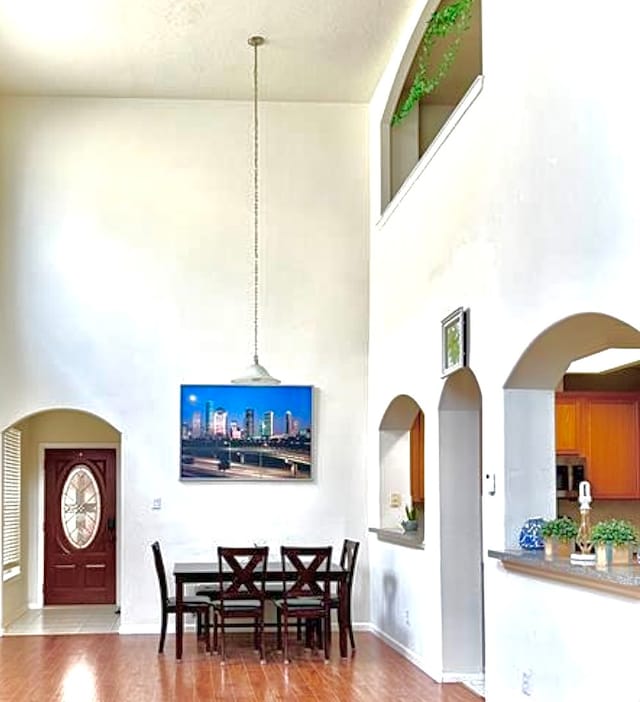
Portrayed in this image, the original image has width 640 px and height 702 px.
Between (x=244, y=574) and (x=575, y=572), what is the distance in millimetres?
4279

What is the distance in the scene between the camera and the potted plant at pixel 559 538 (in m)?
6.00

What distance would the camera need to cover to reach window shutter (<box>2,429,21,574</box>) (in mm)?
11125

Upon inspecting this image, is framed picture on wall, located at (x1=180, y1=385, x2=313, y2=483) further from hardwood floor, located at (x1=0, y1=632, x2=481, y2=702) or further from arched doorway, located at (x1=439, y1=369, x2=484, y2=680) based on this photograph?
arched doorway, located at (x1=439, y1=369, x2=484, y2=680)

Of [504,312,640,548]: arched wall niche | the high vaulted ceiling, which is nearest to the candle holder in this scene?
[504,312,640,548]: arched wall niche

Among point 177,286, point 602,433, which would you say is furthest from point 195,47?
point 602,433

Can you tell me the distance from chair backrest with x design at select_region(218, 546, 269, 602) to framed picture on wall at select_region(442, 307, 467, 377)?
7.50 ft

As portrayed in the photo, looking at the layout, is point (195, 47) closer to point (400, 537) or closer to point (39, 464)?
point (400, 537)

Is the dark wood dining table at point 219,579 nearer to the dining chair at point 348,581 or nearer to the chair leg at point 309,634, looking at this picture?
the dining chair at point 348,581

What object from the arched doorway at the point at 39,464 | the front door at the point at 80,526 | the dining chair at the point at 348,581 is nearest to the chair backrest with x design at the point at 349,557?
the dining chair at the point at 348,581

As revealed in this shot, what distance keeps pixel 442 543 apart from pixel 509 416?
191cm

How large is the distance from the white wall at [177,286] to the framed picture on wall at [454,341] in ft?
11.3

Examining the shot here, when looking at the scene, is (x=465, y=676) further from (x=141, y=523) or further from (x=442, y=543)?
(x=141, y=523)

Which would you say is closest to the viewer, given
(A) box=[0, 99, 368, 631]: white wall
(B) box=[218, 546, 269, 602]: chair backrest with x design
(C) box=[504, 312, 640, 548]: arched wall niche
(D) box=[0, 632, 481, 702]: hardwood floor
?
(C) box=[504, 312, 640, 548]: arched wall niche

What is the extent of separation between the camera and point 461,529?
827cm
